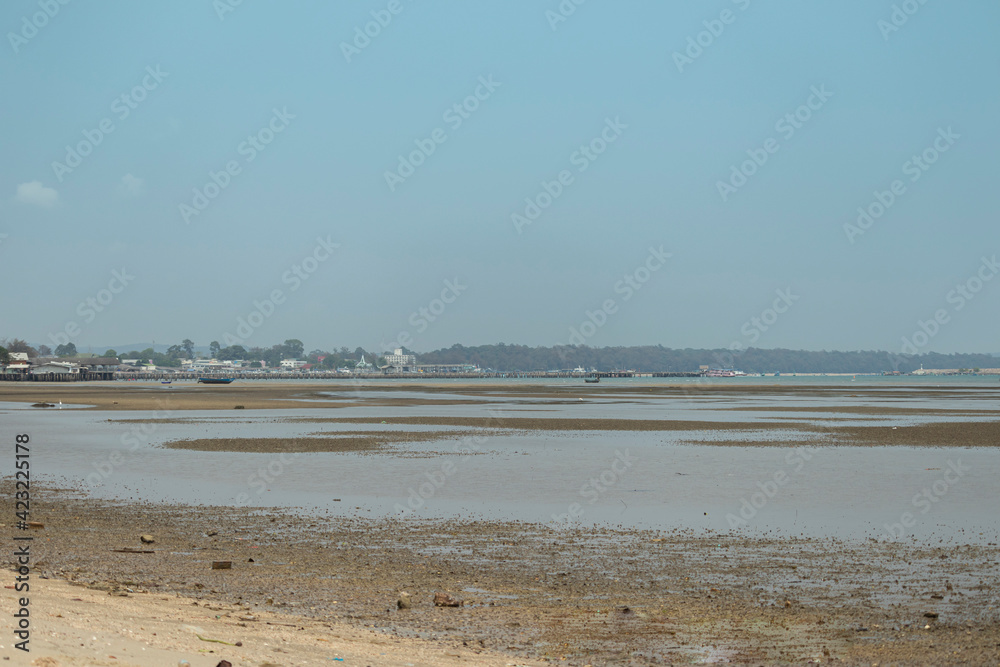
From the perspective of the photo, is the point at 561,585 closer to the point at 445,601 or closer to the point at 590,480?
the point at 445,601

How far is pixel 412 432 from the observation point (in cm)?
4047

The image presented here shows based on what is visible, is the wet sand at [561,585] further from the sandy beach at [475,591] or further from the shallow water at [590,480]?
the shallow water at [590,480]

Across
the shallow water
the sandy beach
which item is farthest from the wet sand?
the shallow water

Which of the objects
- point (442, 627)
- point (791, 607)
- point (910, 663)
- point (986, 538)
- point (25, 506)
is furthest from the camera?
point (25, 506)

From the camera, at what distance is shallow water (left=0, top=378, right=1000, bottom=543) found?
1811 cm

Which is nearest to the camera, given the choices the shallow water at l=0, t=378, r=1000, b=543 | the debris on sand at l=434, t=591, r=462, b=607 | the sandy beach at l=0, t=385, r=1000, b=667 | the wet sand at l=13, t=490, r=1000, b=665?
the sandy beach at l=0, t=385, r=1000, b=667

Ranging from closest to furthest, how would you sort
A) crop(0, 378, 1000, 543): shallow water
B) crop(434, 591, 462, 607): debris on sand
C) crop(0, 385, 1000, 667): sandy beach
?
crop(0, 385, 1000, 667): sandy beach < crop(434, 591, 462, 607): debris on sand < crop(0, 378, 1000, 543): shallow water

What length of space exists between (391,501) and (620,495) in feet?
17.3

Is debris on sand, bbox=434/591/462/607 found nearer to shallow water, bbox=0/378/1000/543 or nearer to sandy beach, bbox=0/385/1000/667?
sandy beach, bbox=0/385/1000/667

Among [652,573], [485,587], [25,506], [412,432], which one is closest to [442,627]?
[485,587]

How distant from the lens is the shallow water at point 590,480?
713 inches

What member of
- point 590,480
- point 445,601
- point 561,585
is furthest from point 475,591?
point 590,480

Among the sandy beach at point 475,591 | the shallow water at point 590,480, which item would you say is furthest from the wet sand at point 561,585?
the shallow water at point 590,480

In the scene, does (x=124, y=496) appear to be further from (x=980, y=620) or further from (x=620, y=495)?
(x=980, y=620)
